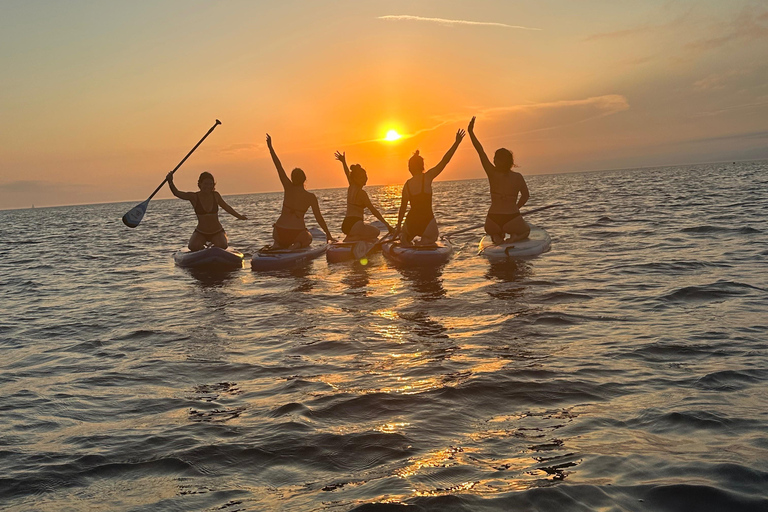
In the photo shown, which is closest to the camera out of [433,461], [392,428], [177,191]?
[433,461]

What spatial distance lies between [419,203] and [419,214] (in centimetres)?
29

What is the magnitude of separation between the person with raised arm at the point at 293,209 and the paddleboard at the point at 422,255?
224 centimetres

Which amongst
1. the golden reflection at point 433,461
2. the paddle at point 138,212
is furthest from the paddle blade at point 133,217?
the golden reflection at point 433,461

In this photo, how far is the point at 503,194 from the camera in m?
13.7

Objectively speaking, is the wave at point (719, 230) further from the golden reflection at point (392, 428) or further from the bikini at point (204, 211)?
the golden reflection at point (392, 428)

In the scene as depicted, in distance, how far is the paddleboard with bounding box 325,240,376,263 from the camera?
1455 centimetres

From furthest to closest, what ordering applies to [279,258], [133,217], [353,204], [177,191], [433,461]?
[353,204]
[133,217]
[177,191]
[279,258]
[433,461]

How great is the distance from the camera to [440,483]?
3701 millimetres

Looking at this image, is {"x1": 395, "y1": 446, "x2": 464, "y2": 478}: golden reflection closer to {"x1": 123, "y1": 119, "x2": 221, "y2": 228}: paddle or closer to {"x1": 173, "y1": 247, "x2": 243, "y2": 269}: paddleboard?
{"x1": 173, "y1": 247, "x2": 243, "y2": 269}: paddleboard

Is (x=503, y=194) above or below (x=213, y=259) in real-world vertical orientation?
above

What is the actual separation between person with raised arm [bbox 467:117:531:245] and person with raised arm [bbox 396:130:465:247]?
1212mm

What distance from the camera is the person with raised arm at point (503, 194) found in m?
13.2

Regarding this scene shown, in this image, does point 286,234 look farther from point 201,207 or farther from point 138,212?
point 138,212

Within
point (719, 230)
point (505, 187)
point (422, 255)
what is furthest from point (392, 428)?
point (719, 230)
